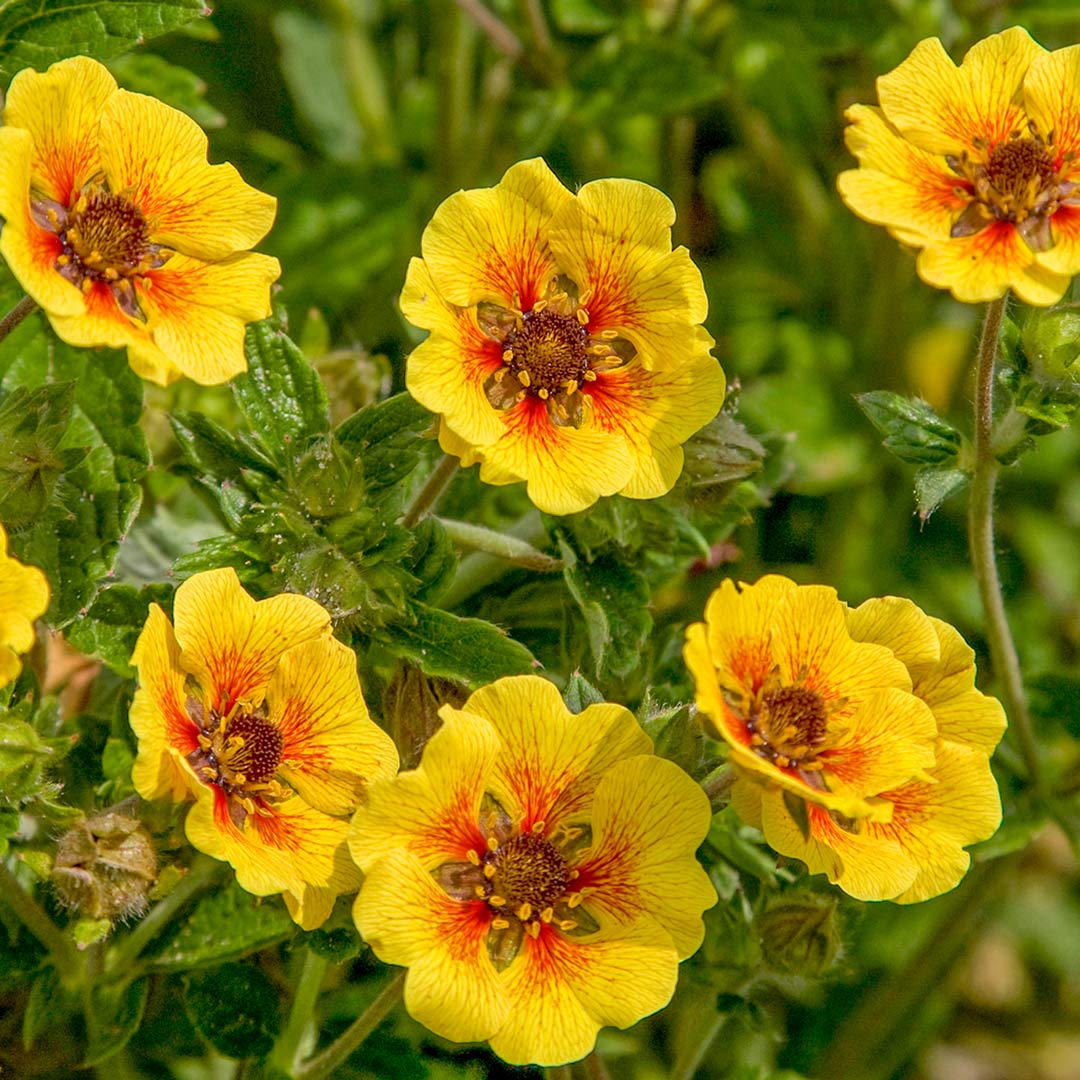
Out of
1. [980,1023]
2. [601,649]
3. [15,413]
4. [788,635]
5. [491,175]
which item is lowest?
[980,1023]

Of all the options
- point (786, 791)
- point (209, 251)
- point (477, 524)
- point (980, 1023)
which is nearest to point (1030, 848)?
point (980, 1023)

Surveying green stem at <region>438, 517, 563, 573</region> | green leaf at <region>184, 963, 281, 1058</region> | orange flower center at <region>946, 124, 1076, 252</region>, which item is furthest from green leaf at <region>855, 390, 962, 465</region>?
green leaf at <region>184, 963, 281, 1058</region>

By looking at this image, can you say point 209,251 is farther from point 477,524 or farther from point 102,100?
point 477,524

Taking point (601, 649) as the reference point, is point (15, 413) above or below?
above

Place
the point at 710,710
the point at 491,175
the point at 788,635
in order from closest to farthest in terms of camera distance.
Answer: the point at 710,710, the point at 788,635, the point at 491,175

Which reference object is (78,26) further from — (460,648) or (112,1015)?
(112,1015)

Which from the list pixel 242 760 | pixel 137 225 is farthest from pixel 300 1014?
pixel 137 225

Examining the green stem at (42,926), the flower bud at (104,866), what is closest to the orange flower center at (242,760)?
the flower bud at (104,866)

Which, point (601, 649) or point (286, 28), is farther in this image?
point (286, 28)
